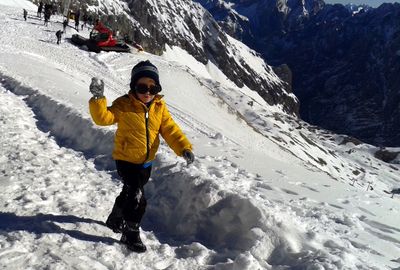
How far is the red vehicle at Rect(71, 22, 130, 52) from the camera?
31.2m

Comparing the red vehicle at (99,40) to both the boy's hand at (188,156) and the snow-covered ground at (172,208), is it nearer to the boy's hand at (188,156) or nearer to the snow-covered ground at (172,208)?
the snow-covered ground at (172,208)

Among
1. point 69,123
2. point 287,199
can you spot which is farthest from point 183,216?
point 69,123

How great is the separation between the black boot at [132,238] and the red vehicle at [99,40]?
1087 inches

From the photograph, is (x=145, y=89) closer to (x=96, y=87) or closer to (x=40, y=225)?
(x=96, y=87)

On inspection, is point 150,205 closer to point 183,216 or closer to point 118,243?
point 183,216

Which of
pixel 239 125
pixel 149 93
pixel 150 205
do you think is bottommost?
pixel 239 125

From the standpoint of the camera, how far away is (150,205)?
6.90 meters

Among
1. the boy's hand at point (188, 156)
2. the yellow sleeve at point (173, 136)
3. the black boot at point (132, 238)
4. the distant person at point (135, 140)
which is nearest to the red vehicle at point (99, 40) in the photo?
the yellow sleeve at point (173, 136)

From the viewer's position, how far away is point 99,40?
31.5 m

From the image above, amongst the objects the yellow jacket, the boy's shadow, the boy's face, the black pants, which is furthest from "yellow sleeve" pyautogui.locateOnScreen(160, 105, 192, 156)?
the boy's shadow

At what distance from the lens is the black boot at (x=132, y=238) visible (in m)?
5.24

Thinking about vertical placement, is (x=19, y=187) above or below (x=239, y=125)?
above

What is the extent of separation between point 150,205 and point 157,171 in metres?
1.21

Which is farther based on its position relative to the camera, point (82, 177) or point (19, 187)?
point (82, 177)
